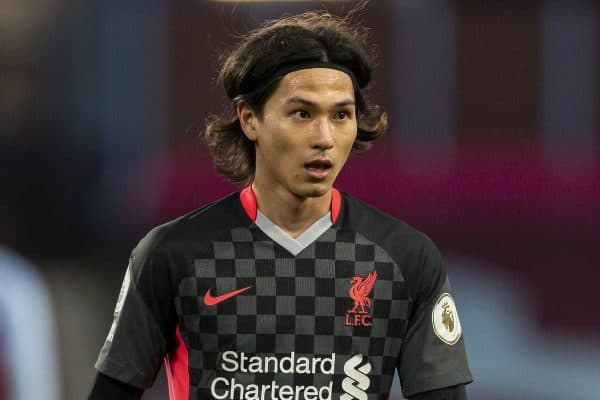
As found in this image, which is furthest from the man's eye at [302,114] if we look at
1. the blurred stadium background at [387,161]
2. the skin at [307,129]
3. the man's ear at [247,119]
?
the blurred stadium background at [387,161]

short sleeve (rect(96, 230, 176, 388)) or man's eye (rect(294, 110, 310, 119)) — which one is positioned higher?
man's eye (rect(294, 110, 310, 119))

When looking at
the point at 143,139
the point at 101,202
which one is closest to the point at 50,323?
the point at 101,202

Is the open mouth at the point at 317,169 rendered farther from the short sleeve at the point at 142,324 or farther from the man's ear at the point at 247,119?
the short sleeve at the point at 142,324

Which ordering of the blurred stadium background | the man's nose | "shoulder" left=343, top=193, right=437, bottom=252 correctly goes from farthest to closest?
the blurred stadium background < "shoulder" left=343, top=193, right=437, bottom=252 < the man's nose

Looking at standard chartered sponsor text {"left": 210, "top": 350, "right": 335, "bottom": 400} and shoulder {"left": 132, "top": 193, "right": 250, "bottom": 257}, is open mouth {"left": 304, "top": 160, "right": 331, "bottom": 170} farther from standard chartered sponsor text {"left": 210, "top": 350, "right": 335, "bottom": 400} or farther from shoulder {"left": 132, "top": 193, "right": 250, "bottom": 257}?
standard chartered sponsor text {"left": 210, "top": 350, "right": 335, "bottom": 400}

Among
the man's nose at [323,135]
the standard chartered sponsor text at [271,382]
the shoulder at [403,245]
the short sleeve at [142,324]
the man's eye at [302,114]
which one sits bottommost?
the standard chartered sponsor text at [271,382]

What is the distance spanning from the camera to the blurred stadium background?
3316mm

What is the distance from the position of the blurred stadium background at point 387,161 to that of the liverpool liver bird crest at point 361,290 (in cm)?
143

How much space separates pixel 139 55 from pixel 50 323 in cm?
85

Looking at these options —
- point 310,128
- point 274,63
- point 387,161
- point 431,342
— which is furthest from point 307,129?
point 387,161

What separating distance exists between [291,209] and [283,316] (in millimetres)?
186

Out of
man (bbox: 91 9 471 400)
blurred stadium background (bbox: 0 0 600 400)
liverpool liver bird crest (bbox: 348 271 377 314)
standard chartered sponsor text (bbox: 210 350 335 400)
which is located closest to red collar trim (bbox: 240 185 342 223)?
man (bbox: 91 9 471 400)

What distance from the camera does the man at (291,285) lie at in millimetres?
1851

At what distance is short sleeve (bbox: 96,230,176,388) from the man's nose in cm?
33
